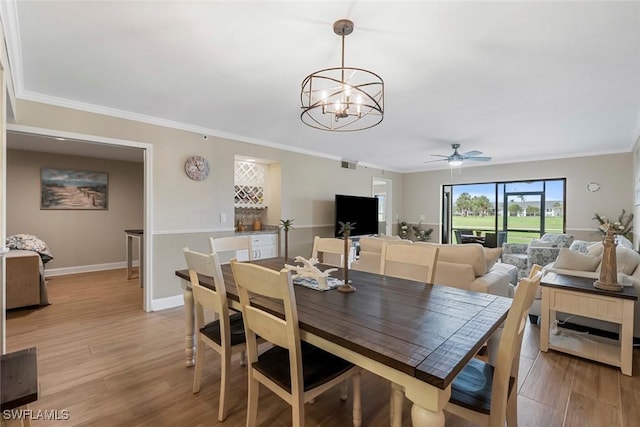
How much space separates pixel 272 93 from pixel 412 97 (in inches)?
55.1

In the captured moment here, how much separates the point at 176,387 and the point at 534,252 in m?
5.36

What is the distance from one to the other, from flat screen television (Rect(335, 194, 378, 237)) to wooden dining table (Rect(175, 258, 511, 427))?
4.04 m

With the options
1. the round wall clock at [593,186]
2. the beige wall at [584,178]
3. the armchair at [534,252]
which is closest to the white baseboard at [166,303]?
the armchair at [534,252]

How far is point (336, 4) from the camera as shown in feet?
5.39

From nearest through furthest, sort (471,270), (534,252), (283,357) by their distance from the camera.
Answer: (283,357) < (471,270) < (534,252)

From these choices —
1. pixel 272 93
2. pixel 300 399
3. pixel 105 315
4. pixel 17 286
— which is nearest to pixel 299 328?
pixel 300 399

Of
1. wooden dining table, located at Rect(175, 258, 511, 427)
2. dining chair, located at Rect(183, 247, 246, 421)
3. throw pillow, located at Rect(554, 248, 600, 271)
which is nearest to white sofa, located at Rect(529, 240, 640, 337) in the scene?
throw pillow, located at Rect(554, 248, 600, 271)

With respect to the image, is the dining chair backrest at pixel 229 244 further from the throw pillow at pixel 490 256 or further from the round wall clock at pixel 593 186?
the round wall clock at pixel 593 186

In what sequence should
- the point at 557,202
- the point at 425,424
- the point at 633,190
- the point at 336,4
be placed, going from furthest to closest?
1. the point at 557,202
2. the point at 633,190
3. the point at 336,4
4. the point at 425,424

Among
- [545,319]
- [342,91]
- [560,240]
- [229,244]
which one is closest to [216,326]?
[229,244]

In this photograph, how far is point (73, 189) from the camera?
5691mm

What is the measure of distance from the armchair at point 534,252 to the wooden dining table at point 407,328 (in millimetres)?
3998

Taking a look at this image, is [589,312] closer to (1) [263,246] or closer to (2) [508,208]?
(1) [263,246]

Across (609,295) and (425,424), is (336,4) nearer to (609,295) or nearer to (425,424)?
(425,424)
